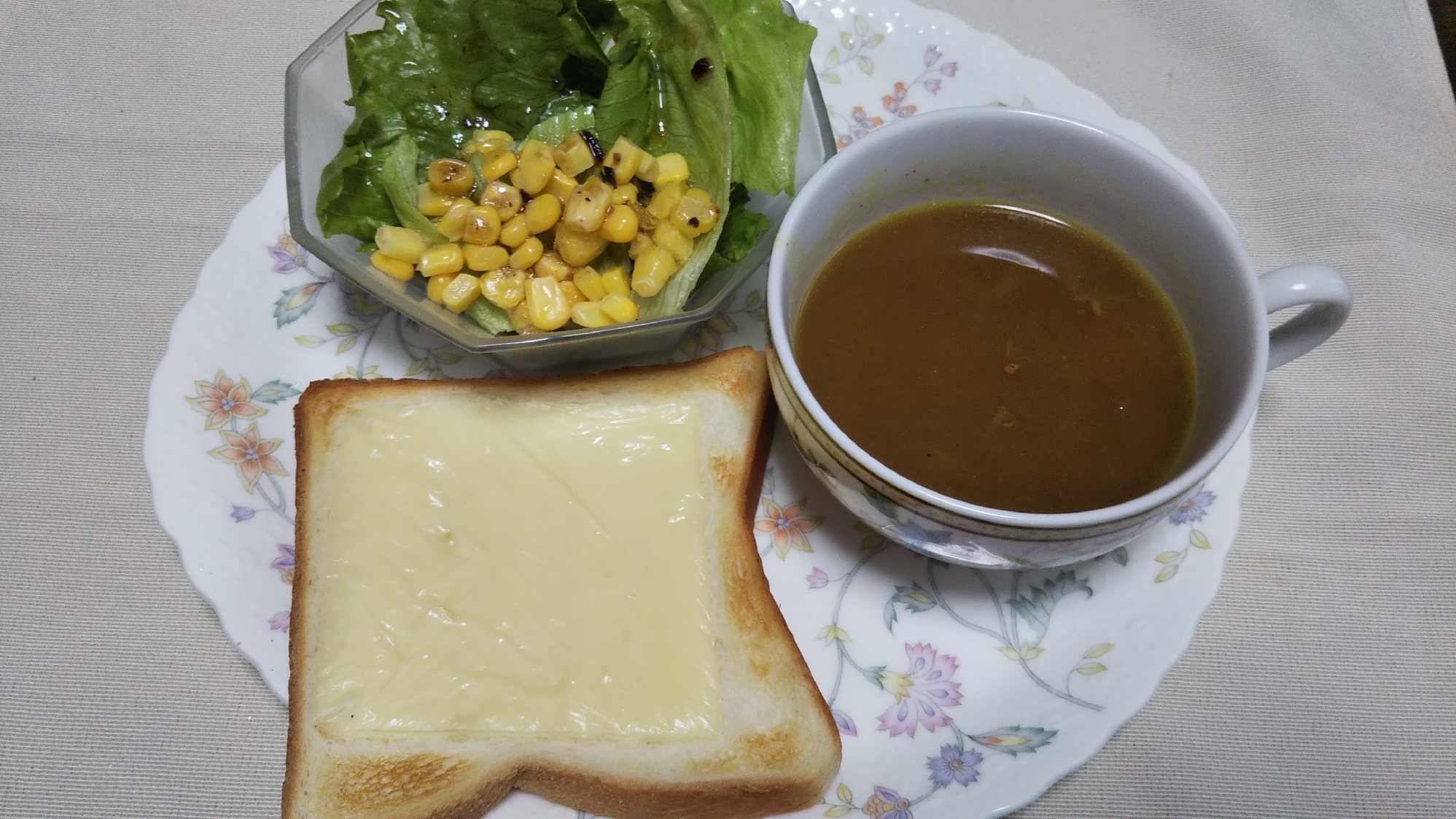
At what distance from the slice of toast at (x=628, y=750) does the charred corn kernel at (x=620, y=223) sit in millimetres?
511

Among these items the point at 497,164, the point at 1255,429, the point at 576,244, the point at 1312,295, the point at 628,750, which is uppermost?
the point at 1312,295

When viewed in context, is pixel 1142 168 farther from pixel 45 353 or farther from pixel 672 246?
pixel 45 353

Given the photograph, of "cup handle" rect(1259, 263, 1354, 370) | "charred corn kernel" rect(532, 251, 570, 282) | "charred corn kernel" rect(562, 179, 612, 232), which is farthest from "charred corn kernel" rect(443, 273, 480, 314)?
"cup handle" rect(1259, 263, 1354, 370)

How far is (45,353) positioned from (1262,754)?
2752mm

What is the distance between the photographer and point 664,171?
187cm

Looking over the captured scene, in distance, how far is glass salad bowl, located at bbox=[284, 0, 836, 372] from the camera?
172 centimetres

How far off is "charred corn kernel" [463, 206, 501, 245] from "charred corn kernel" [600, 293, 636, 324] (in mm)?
277

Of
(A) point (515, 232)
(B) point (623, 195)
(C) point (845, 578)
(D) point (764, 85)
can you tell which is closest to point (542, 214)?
(A) point (515, 232)

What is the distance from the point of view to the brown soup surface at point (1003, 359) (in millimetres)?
1486

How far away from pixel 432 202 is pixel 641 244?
0.44 m

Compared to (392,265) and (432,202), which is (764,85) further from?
(392,265)

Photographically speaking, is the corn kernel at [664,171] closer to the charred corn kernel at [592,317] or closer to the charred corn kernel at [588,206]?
the charred corn kernel at [588,206]

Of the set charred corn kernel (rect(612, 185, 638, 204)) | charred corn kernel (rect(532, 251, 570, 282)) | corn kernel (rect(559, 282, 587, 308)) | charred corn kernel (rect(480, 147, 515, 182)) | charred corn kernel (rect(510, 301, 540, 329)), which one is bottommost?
charred corn kernel (rect(510, 301, 540, 329))

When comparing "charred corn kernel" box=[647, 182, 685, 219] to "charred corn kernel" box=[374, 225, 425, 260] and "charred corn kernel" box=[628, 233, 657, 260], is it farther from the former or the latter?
"charred corn kernel" box=[374, 225, 425, 260]
